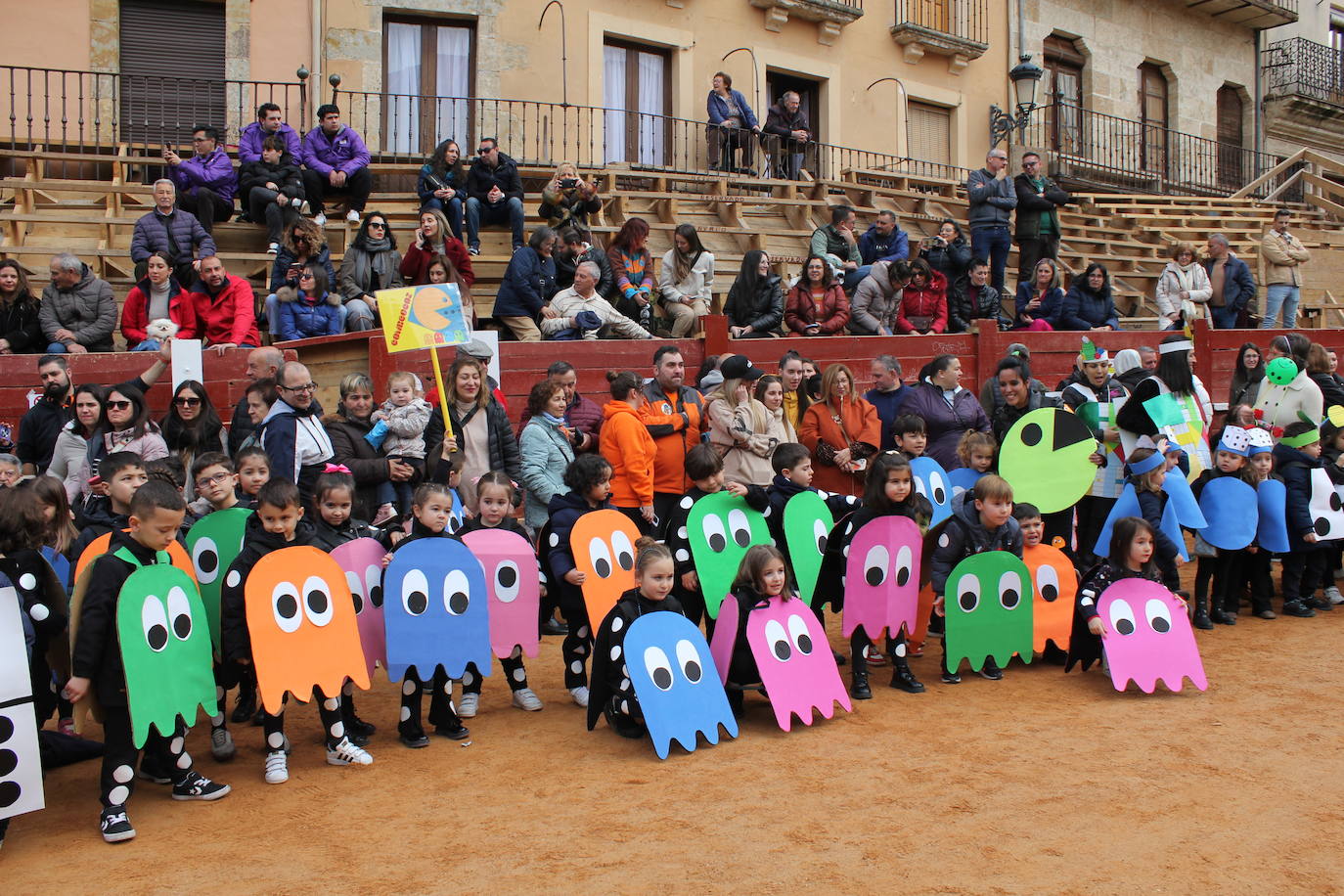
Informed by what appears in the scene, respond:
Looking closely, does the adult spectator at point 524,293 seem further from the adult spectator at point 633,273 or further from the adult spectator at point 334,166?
the adult spectator at point 334,166

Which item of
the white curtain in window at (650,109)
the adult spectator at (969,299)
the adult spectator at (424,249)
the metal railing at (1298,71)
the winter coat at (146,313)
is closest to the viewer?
the winter coat at (146,313)

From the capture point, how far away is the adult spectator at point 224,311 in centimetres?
990

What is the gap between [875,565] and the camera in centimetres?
712

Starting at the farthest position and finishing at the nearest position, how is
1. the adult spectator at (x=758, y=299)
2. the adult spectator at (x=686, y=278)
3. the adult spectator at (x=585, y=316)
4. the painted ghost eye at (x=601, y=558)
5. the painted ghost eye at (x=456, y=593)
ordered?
the adult spectator at (x=686, y=278) < the adult spectator at (x=758, y=299) < the adult spectator at (x=585, y=316) < the painted ghost eye at (x=601, y=558) < the painted ghost eye at (x=456, y=593)

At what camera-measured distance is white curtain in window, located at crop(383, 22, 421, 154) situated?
1797 centimetres

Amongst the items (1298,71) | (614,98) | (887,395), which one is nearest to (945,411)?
(887,395)

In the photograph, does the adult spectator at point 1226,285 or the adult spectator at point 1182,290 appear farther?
the adult spectator at point 1226,285

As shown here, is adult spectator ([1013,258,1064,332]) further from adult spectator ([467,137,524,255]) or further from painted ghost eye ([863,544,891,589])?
painted ghost eye ([863,544,891,589])

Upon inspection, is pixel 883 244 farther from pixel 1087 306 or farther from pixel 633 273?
pixel 633 273

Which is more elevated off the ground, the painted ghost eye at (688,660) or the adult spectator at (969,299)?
the adult spectator at (969,299)

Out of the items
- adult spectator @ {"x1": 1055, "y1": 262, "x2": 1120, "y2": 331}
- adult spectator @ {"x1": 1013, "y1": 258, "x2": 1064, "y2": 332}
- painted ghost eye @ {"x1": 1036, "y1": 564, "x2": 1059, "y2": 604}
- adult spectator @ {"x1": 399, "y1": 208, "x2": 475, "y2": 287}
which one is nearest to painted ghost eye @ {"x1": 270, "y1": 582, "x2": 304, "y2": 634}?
painted ghost eye @ {"x1": 1036, "y1": 564, "x2": 1059, "y2": 604}

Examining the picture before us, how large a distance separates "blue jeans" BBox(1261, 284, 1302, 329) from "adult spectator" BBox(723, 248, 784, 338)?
7.67m

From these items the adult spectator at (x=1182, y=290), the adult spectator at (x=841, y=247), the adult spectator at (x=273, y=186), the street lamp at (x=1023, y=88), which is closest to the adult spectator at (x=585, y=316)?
the adult spectator at (x=841, y=247)

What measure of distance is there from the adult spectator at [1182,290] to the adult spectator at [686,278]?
6.18 metres
